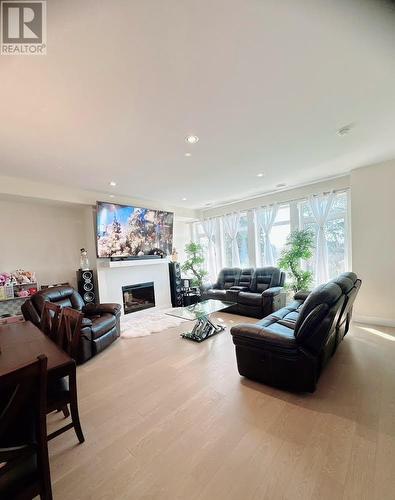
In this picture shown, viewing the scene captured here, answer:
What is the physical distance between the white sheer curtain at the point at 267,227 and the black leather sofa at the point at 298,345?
9.83ft

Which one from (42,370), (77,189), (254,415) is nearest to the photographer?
(42,370)

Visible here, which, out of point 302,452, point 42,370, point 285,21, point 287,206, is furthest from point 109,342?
point 287,206

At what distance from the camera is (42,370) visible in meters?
1.00

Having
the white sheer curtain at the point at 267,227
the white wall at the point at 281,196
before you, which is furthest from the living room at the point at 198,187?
the white sheer curtain at the point at 267,227

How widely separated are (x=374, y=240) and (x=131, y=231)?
485 centimetres

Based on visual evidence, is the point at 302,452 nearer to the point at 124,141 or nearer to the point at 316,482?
the point at 316,482

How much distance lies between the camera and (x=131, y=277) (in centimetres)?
518

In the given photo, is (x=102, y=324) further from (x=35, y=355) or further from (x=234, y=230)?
(x=234, y=230)

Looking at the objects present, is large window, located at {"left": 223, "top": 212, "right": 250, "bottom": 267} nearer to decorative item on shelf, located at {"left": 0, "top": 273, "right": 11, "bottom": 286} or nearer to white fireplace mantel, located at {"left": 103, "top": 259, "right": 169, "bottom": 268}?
white fireplace mantel, located at {"left": 103, "top": 259, "right": 169, "bottom": 268}

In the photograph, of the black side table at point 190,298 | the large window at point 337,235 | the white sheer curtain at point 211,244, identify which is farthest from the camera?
the white sheer curtain at point 211,244

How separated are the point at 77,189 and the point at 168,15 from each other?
3.74 m

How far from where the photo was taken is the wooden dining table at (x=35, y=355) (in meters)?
1.39

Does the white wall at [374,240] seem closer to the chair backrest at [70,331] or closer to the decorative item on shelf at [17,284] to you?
the chair backrest at [70,331]

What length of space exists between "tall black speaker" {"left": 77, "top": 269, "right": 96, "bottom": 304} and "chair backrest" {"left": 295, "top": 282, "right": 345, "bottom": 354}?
402cm
